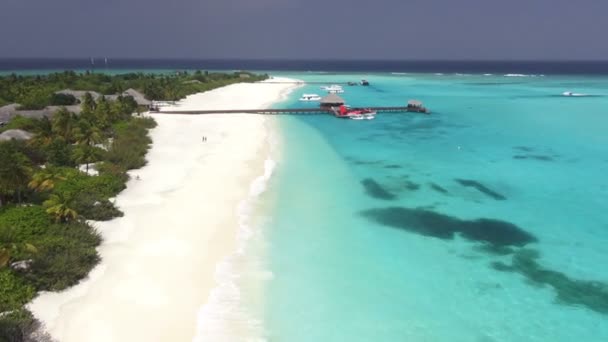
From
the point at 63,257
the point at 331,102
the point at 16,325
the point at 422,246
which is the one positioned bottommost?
the point at 422,246

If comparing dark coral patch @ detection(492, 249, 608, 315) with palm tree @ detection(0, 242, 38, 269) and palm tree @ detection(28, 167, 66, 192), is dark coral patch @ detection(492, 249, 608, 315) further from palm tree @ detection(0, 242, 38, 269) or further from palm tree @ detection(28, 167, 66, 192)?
A: palm tree @ detection(28, 167, 66, 192)

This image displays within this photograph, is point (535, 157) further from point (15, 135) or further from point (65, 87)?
point (65, 87)

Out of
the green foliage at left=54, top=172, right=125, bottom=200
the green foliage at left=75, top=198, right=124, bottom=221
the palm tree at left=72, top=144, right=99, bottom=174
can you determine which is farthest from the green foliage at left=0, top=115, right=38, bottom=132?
the green foliage at left=75, top=198, right=124, bottom=221

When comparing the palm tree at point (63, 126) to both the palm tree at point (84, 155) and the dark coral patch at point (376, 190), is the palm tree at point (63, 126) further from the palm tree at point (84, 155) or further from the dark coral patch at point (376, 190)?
the dark coral patch at point (376, 190)

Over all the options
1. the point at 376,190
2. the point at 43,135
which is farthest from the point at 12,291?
the point at 376,190

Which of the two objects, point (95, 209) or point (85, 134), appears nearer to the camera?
point (95, 209)

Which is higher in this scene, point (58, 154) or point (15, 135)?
point (15, 135)

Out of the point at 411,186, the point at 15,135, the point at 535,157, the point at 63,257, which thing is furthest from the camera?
the point at 535,157

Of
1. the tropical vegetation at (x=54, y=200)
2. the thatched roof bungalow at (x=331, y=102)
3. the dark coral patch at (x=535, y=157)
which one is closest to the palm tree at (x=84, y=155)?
the tropical vegetation at (x=54, y=200)
